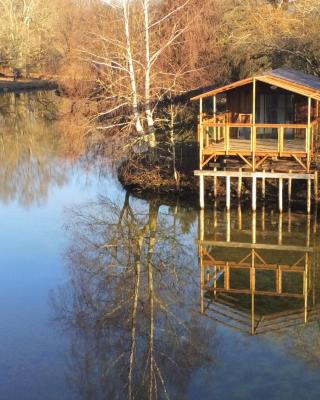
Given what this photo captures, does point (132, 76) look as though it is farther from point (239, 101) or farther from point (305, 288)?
point (305, 288)

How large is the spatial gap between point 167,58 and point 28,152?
9673mm

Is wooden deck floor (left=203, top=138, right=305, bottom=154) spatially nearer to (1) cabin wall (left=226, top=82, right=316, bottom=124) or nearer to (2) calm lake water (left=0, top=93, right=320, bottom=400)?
(1) cabin wall (left=226, top=82, right=316, bottom=124)

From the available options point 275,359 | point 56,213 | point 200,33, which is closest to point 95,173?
point 56,213

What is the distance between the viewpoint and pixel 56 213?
81.5 ft

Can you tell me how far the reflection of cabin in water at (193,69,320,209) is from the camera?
2212 cm

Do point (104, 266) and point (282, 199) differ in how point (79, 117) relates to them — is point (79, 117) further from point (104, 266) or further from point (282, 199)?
point (104, 266)

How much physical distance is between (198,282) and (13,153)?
71.0 ft

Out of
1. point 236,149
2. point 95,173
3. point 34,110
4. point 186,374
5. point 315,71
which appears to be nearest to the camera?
point 186,374

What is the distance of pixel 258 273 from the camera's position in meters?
18.2

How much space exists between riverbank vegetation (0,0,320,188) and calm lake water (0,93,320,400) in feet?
15.4

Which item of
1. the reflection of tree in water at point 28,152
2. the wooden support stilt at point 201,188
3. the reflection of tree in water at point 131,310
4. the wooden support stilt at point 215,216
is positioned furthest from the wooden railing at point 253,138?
the reflection of tree in water at point 28,152

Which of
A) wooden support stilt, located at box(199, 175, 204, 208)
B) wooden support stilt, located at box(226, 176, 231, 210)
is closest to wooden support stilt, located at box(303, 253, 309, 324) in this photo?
wooden support stilt, located at box(226, 176, 231, 210)

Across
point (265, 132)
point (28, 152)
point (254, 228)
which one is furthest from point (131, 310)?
point (28, 152)

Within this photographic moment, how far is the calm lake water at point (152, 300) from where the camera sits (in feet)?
40.6
